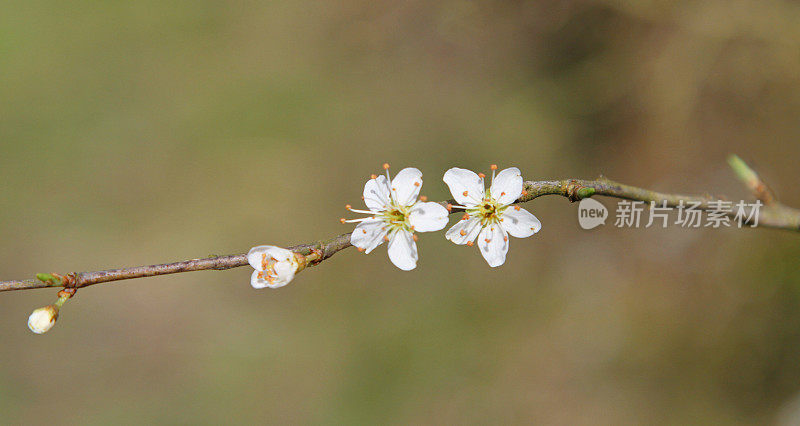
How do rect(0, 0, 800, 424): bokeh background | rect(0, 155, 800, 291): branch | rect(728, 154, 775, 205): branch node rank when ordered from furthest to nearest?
rect(0, 0, 800, 424): bokeh background → rect(728, 154, 775, 205): branch node → rect(0, 155, 800, 291): branch

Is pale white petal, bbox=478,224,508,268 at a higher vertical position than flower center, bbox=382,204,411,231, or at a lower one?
lower

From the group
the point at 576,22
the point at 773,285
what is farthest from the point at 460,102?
the point at 773,285

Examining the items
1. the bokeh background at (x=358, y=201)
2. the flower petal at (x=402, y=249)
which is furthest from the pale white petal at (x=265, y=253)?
the bokeh background at (x=358, y=201)

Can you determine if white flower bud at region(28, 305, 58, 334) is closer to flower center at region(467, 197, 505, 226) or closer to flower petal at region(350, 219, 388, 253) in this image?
flower petal at region(350, 219, 388, 253)

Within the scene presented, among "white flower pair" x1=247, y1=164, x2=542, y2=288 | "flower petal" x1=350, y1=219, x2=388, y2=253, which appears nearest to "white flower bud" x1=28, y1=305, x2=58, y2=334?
"white flower pair" x1=247, y1=164, x2=542, y2=288
